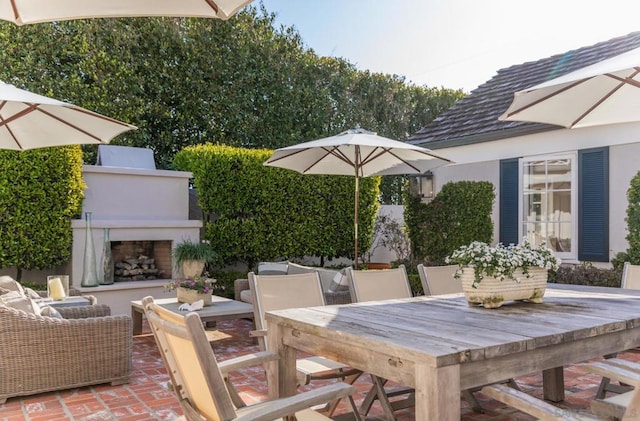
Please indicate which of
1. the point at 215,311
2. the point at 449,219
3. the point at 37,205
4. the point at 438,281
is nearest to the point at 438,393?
the point at 438,281

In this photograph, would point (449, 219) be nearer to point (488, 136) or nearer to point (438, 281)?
point (488, 136)

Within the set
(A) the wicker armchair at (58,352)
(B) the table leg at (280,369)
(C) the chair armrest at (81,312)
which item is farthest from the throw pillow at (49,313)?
(B) the table leg at (280,369)

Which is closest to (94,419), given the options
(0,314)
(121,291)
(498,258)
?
(0,314)

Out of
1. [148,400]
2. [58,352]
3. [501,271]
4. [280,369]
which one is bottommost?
[148,400]

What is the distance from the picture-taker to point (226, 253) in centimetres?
974

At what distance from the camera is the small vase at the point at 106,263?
8.40 meters

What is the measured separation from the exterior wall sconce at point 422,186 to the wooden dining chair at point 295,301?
6948 millimetres

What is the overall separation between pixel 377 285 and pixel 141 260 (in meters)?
5.93

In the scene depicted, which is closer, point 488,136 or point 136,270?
point 136,270

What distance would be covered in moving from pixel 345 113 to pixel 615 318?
13.4 metres

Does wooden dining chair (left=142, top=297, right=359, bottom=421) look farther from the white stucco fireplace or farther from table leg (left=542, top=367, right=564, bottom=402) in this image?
the white stucco fireplace

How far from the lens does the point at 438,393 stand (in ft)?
7.30

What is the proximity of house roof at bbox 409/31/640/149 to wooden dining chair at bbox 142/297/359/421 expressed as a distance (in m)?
7.78

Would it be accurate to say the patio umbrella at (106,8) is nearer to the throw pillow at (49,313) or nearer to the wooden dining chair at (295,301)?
the wooden dining chair at (295,301)
